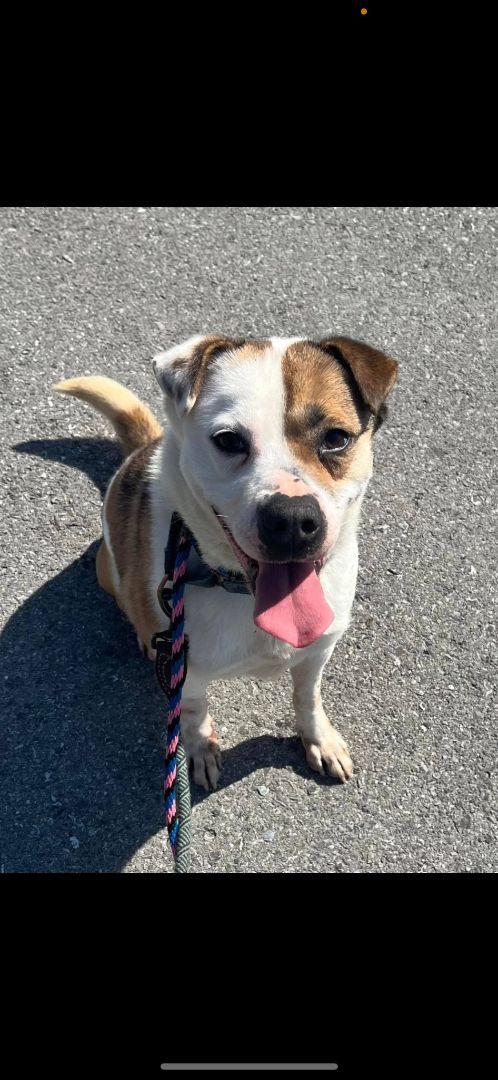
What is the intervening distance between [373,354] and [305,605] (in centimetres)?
79

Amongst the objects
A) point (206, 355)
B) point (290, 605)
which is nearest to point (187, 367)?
point (206, 355)

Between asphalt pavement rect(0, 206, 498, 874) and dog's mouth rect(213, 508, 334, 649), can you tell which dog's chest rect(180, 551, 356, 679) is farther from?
asphalt pavement rect(0, 206, 498, 874)

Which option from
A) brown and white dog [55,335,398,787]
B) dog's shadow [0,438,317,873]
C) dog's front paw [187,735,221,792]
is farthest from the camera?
dog's front paw [187,735,221,792]

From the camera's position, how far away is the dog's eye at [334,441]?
2.53 metres

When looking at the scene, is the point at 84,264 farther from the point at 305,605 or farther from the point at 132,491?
the point at 305,605

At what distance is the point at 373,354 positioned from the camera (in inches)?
106

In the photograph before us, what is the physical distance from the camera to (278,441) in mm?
2473

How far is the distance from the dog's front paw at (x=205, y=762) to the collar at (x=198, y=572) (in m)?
0.83

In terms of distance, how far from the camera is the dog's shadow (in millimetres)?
3238

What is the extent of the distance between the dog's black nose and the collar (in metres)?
0.35

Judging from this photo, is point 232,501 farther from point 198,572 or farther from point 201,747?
point 201,747

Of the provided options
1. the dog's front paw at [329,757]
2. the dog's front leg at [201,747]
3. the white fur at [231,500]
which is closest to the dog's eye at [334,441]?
the white fur at [231,500]

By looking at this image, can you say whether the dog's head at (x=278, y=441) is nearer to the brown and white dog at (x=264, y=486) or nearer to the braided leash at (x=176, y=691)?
the brown and white dog at (x=264, y=486)

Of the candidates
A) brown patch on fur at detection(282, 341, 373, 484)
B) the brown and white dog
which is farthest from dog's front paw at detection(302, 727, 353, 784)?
brown patch on fur at detection(282, 341, 373, 484)
